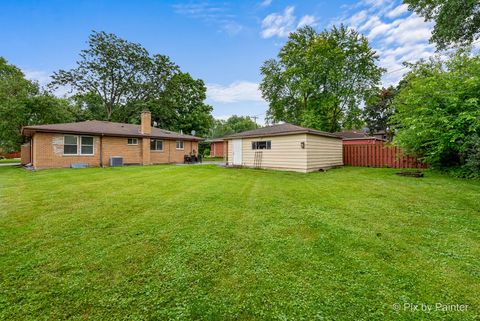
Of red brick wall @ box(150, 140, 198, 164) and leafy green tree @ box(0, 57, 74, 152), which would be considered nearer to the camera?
leafy green tree @ box(0, 57, 74, 152)

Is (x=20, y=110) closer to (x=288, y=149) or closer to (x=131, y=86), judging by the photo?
(x=131, y=86)

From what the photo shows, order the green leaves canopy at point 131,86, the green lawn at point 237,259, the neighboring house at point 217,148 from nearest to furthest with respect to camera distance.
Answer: the green lawn at point 237,259 → the green leaves canopy at point 131,86 → the neighboring house at point 217,148

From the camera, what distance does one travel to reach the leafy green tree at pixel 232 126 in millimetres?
48250

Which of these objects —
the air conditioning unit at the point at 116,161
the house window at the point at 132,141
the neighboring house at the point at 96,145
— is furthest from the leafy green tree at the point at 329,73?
the air conditioning unit at the point at 116,161

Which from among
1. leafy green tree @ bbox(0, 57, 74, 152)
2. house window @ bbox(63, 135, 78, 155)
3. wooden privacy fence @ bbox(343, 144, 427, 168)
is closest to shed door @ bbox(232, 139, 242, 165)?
wooden privacy fence @ bbox(343, 144, 427, 168)

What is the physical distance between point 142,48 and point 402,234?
96.0 feet

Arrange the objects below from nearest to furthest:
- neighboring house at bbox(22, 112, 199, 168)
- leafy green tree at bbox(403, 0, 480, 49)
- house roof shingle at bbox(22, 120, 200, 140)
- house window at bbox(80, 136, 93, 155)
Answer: leafy green tree at bbox(403, 0, 480, 49), house roof shingle at bbox(22, 120, 200, 140), neighboring house at bbox(22, 112, 199, 168), house window at bbox(80, 136, 93, 155)

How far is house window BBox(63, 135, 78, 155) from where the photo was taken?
12.9 metres

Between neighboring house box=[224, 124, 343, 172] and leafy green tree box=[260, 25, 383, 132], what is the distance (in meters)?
7.54

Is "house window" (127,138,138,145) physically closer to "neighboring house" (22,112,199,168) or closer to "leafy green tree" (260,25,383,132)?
"neighboring house" (22,112,199,168)

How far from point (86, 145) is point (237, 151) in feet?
29.7

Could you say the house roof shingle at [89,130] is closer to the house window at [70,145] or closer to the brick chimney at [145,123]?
the brick chimney at [145,123]

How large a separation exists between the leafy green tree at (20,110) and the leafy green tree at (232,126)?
30898mm

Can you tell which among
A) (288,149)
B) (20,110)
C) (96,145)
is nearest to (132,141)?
(96,145)
